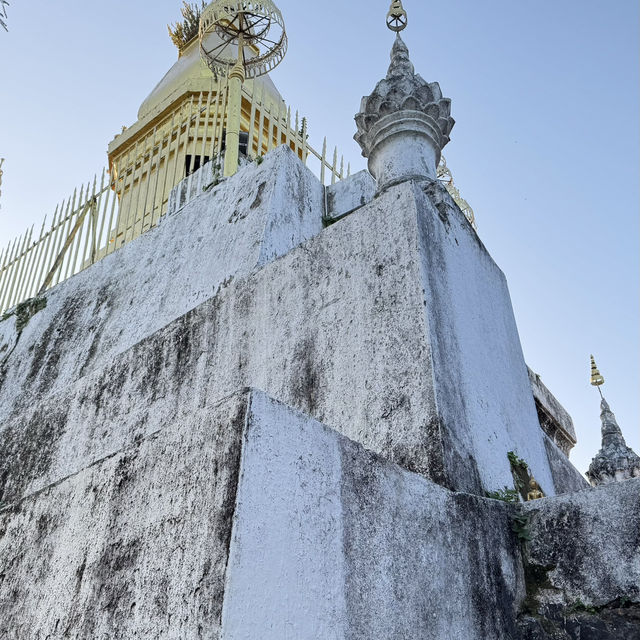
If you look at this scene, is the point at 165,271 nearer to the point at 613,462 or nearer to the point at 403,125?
the point at 403,125

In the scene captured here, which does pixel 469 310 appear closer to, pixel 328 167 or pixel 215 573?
pixel 215 573

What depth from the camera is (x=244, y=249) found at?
4.52 meters

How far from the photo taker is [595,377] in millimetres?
7219

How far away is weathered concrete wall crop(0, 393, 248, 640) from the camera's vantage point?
1.72 meters

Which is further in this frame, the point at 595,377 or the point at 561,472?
the point at 595,377

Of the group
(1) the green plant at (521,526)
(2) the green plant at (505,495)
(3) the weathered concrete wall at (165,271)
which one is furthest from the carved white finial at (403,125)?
(1) the green plant at (521,526)

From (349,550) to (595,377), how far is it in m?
5.83

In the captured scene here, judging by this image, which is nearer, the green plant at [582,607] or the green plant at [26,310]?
the green plant at [582,607]

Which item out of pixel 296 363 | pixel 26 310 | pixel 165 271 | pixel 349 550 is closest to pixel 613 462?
pixel 165 271

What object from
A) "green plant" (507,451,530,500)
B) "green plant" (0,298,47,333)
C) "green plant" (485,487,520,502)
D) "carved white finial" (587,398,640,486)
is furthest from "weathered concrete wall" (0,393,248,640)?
"carved white finial" (587,398,640,486)

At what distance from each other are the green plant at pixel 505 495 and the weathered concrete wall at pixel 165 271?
6.35 feet

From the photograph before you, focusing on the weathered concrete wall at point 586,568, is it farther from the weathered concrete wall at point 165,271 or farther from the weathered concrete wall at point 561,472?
the weathered concrete wall at point 165,271

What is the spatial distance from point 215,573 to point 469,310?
2199mm

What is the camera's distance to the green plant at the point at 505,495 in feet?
9.66
